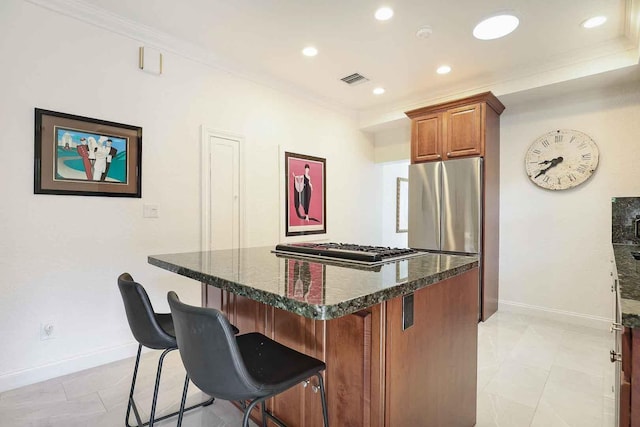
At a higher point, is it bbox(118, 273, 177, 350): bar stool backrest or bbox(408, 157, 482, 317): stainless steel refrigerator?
bbox(408, 157, 482, 317): stainless steel refrigerator

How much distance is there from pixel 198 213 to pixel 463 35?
9.47ft

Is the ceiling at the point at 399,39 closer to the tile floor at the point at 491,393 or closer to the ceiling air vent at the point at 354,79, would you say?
the ceiling air vent at the point at 354,79

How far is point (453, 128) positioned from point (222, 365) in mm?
3594

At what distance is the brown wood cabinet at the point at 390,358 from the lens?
117cm

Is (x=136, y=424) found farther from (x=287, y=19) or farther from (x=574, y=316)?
(x=574, y=316)

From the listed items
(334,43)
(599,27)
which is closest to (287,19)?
(334,43)

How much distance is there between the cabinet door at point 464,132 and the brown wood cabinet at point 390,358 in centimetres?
223

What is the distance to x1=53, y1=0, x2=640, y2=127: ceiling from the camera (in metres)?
2.46

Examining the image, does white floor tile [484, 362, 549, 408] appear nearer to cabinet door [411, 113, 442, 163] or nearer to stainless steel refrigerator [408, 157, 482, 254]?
stainless steel refrigerator [408, 157, 482, 254]

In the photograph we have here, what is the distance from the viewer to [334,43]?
3.00 m

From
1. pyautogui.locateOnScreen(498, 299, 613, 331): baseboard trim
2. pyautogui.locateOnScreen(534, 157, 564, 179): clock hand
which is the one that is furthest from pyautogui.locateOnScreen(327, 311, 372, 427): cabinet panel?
pyautogui.locateOnScreen(534, 157, 564, 179): clock hand

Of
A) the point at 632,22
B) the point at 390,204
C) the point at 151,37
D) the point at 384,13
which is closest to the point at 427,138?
the point at 384,13

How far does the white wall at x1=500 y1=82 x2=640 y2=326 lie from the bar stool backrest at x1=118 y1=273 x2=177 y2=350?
3.82 m

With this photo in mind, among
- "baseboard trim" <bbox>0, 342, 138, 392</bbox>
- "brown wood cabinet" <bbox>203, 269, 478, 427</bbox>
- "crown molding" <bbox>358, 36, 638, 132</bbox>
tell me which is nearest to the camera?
"brown wood cabinet" <bbox>203, 269, 478, 427</bbox>
